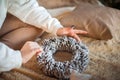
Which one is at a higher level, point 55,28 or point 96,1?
point 55,28

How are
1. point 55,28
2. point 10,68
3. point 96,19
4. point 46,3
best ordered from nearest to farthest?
point 10,68, point 55,28, point 96,19, point 46,3

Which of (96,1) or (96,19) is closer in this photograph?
(96,19)

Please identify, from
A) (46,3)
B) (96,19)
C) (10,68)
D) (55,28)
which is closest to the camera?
(10,68)

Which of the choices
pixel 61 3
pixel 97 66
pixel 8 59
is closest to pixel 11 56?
pixel 8 59

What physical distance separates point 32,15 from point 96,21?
0.32 m

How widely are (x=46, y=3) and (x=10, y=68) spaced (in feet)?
2.31

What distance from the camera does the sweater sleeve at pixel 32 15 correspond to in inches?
43.9

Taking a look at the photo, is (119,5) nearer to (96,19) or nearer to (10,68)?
(96,19)

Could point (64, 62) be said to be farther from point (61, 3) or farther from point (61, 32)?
point (61, 3)

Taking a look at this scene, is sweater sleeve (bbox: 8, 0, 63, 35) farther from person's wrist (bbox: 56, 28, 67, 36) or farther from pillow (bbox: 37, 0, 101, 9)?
pillow (bbox: 37, 0, 101, 9)

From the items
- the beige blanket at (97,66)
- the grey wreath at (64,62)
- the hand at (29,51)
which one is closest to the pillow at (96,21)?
the beige blanket at (97,66)

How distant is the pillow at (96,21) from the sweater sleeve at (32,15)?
144 millimetres

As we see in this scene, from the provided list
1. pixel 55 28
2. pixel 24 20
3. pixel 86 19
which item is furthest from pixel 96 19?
pixel 24 20

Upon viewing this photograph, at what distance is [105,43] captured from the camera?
46.5 inches
